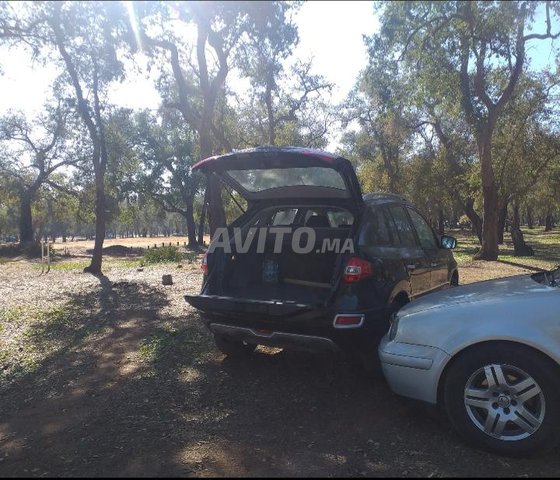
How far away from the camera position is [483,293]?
3.66 meters

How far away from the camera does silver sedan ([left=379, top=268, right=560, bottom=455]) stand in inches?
120

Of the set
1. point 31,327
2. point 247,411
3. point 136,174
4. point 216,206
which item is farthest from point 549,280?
point 136,174

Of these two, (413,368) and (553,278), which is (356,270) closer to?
(413,368)

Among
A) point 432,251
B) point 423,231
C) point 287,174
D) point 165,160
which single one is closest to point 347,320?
point 287,174

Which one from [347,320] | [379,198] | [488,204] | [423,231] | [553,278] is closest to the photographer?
A: [553,278]

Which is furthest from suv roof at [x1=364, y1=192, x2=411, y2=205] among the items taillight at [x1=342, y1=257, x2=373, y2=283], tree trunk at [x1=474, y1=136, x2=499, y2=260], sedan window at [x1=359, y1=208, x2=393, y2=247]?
tree trunk at [x1=474, y1=136, x2=499, y2=260]

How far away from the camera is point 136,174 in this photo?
35.6m

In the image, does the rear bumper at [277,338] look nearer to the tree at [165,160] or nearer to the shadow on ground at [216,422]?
the shadow on ground at [216,422]

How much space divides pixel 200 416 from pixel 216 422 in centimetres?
19

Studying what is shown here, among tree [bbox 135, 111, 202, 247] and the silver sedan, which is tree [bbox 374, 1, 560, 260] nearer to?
the silver sedan

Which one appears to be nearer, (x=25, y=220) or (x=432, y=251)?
(x=432, y=251)

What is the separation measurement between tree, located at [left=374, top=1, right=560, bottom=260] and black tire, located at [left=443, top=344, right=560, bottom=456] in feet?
33.6

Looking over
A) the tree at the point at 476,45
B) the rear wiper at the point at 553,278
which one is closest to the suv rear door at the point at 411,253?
the rear wiper at the point at 553,278

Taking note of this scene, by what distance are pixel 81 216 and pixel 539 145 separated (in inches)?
1189
